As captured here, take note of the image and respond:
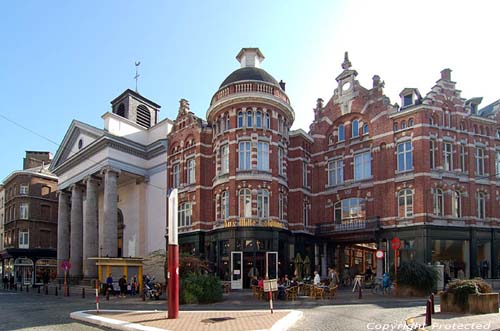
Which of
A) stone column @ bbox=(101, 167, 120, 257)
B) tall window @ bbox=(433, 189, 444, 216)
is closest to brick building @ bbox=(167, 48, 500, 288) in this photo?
tall window @ bbox=(433, 189, 444, 216)

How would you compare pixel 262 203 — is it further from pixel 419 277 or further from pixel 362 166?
pixel 419 277

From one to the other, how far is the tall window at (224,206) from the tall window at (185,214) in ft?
14.8

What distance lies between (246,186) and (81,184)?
22.1 m

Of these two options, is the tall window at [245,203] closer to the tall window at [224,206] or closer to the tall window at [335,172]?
the tall window at [224,206]

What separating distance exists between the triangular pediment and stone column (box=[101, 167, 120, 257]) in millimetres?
3928

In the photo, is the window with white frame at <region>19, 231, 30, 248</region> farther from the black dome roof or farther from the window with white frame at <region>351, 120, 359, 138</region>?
the window with white frame at <region>351, 120, 359, 138</region>

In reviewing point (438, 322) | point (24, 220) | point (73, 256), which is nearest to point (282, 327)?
point (438, 322)

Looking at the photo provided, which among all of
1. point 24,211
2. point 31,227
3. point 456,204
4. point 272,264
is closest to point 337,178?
point 456,204

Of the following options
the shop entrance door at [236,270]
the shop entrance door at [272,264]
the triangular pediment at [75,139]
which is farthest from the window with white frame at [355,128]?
the triangular pediment at [75,139]

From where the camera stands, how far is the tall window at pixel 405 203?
35719 millimetres

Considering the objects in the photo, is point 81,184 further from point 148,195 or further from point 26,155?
point 26,155

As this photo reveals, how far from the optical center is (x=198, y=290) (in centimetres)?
2519

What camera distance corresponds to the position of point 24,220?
65.2 metres

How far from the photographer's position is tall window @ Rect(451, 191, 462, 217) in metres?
A: 35.9
